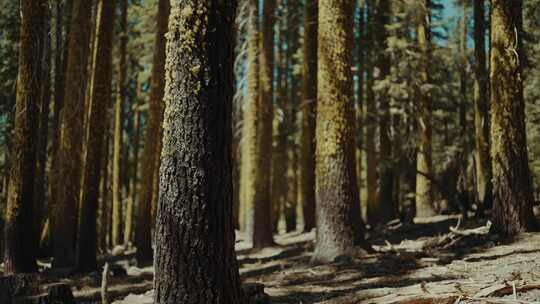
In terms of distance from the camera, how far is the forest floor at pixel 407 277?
18.0 ft

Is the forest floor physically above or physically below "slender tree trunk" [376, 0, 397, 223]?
below

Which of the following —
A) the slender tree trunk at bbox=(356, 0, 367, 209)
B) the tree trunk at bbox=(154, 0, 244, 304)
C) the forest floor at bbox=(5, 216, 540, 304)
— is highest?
the slender tree trunk at bbox=(356, 0, 367, 209)

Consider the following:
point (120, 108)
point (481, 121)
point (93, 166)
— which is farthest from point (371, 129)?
point (93, 166)

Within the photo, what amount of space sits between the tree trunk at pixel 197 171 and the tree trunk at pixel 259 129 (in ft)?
34.1

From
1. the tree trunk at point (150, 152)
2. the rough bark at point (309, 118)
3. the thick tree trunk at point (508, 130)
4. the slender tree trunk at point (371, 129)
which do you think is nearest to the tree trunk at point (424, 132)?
the slender tree trunk at point (371, 129)

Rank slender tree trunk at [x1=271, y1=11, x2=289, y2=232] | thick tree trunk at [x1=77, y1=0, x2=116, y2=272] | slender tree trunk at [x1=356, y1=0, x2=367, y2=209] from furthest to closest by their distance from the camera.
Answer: slender tree trunk at [x1=271, y1=11, x2=289, y2=232], slender tree trunk at [x1=356, y1=0, x2=367, y2=209], thick tree trunk at [x1=77, y1=0, x2=116, y2=272]

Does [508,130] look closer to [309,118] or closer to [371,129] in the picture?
[309,118]

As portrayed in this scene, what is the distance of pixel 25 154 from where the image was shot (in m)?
11.0

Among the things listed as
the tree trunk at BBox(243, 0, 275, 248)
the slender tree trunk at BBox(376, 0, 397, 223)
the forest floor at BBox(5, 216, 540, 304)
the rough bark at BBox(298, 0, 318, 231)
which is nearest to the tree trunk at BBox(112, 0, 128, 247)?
the rough bark at BBox(298, 0, 318, 231)

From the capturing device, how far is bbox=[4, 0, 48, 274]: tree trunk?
35.8 ft

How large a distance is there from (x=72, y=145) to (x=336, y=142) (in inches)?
285

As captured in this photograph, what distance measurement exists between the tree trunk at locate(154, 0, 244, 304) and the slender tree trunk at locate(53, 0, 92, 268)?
9.60 metres

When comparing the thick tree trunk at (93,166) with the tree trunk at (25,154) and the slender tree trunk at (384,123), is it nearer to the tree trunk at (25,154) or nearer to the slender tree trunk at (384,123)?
the tree trunk at (25,154)

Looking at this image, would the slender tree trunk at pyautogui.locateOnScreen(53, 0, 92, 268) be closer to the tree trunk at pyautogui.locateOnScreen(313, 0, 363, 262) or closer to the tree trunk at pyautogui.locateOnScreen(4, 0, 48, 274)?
the tree trunk at pyautogui.locateOnScreen(4, 0, 48, 274)
